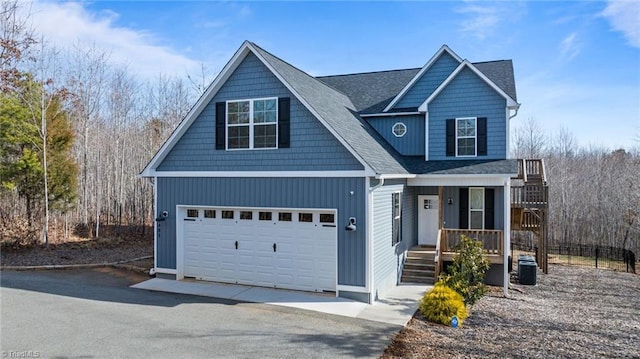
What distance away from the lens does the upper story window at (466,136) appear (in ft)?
45.1

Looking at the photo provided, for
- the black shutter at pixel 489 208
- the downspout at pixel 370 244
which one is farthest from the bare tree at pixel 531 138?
the downspout at pixel 370 244

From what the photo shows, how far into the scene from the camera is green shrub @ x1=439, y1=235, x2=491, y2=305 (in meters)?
10.1

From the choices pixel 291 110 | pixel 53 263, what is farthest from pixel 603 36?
pixel 53 263

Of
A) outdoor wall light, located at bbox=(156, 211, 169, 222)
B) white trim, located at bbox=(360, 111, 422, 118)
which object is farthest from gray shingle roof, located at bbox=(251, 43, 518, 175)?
outdoor wall light, located at bbox=(156, 211, 169, 222)

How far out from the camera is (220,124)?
11602 mm

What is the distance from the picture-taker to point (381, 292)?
10648 mm

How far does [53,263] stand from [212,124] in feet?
26.1

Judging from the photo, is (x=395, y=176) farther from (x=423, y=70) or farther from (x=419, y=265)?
(x=423, y=70)

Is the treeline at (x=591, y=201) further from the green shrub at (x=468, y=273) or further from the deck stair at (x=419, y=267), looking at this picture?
the green shrub at (x=468, y=273)

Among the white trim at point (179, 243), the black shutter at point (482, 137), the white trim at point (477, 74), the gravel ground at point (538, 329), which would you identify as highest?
the white trim at point (477, 74)

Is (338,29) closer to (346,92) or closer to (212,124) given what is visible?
(346,92)

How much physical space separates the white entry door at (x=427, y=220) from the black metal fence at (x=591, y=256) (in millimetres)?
→ 5443

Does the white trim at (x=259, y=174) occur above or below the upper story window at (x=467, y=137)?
below

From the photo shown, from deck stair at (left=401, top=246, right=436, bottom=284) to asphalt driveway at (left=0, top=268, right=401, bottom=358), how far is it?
447 centimetres
